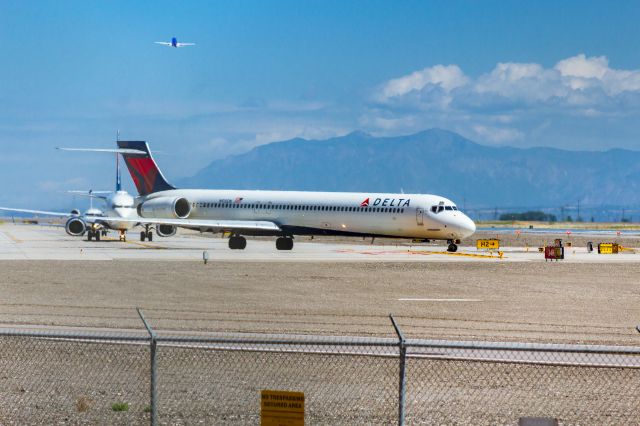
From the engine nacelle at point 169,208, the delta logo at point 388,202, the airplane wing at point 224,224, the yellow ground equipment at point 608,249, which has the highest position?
the delta logo at point 388,202

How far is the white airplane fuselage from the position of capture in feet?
181

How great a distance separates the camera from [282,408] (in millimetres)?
11109

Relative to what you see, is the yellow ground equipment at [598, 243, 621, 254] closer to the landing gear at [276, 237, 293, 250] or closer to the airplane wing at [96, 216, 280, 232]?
the landing gear at [276, 237, 293, 250]

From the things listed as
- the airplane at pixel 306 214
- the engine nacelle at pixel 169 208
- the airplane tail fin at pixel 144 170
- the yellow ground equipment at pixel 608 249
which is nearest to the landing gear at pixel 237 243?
the airplane at pixel 306 214

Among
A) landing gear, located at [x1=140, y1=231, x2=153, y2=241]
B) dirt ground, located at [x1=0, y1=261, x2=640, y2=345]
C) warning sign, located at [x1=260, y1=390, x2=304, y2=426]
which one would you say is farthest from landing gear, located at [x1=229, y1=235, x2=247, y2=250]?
warning sign, located at [x1=260, y1=390, x2=304, y2=426]

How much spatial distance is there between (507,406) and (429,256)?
123 feet

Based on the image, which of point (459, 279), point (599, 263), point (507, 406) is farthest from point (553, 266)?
point (507, 406)

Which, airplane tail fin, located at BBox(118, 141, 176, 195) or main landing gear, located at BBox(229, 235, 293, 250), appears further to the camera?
airplane tail fin, located at BBox(118, 141, 176, 195)

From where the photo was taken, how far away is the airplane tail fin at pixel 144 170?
71625mm

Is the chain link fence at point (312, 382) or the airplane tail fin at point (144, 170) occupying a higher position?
the airplane tail fin at point (144, 170)

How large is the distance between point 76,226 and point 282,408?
7231cm

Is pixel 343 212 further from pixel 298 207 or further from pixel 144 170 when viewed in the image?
pixel 144 170

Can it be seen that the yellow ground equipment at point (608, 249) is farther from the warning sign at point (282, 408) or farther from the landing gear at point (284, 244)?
the warning sign at point (282, 408)

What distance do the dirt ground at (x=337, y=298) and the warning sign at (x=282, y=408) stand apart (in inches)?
413
